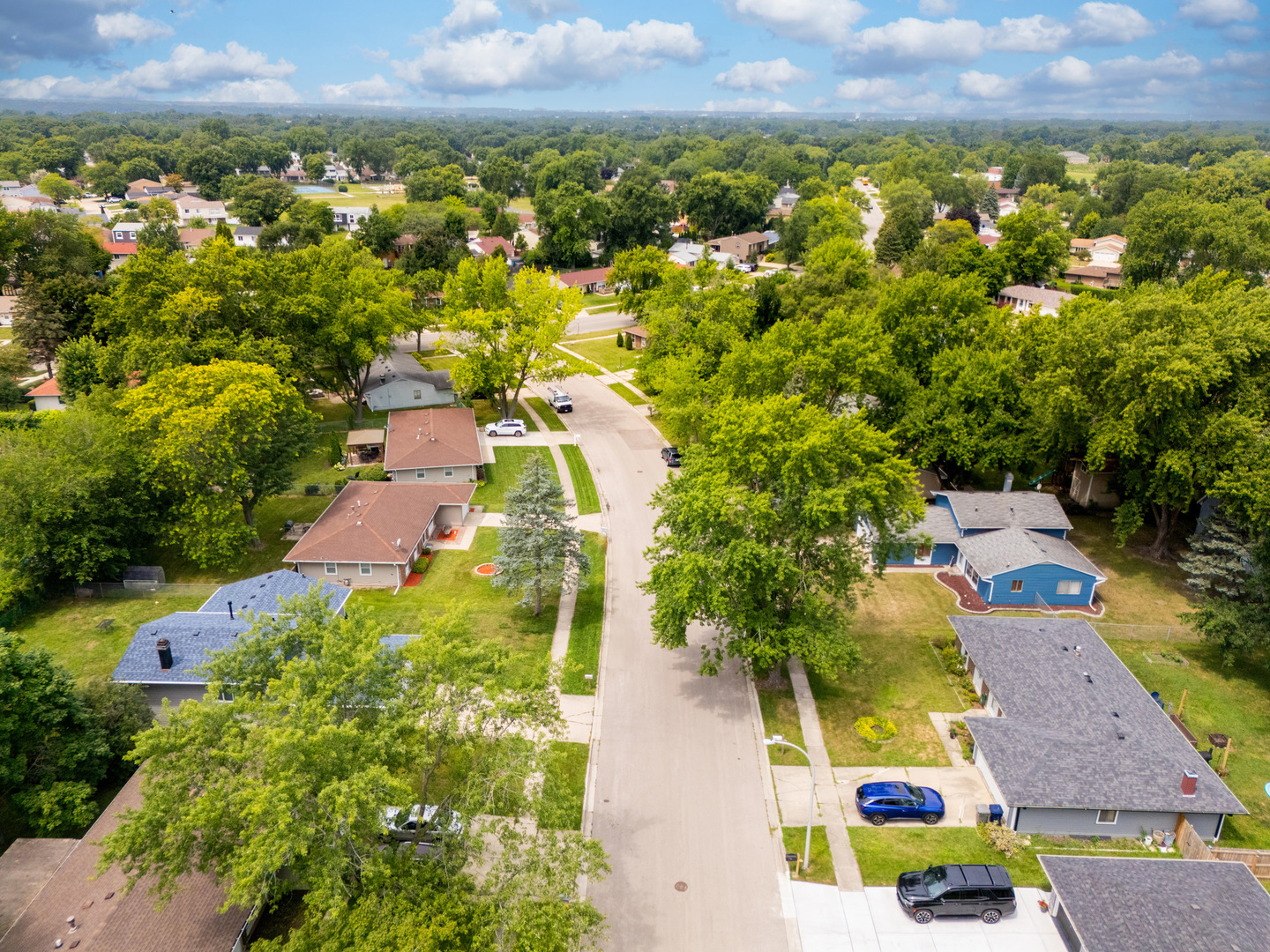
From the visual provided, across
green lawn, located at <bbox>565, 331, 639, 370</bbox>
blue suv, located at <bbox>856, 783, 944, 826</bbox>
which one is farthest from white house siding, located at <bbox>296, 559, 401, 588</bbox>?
green lawn, located at <bbox>565, 331, 639, 370</bbox>

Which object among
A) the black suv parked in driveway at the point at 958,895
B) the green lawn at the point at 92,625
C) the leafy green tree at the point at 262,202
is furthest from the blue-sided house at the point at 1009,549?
the leafy green tree at the point at 262,202

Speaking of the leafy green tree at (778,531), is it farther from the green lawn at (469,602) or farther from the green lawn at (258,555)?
the green lawn at (258,555)

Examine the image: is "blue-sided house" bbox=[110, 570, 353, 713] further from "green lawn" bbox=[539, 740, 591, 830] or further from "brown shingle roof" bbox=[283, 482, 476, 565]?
"green lawn" bbox=[539, 740, 591, 830]

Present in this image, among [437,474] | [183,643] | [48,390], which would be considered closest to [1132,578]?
[437,474]

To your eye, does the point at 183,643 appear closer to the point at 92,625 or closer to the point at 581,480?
the point at 92,625

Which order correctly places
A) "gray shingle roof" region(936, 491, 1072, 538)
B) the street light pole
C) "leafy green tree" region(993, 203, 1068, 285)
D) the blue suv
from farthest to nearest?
"leafy green tree" region(993, 203, 1068, 285) → "gray shingle roof" region(936, 491, 1072, 538) → the blue suv → the street light pole
